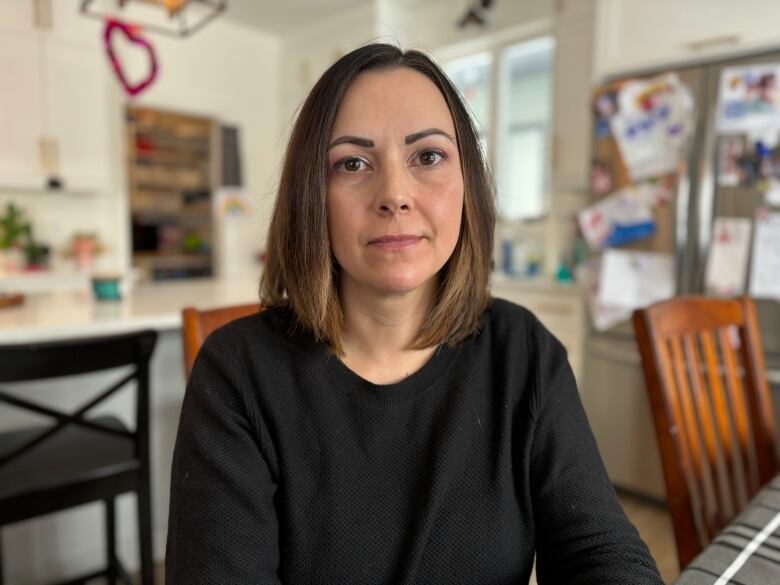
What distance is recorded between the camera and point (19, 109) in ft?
10.9

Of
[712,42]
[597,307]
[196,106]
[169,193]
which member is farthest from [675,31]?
[169,193]

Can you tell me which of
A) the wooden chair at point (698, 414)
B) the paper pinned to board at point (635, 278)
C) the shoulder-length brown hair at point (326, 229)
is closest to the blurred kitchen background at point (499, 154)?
the paper pinned to board at point (635, 278)

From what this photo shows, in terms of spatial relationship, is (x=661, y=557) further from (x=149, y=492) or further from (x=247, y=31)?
(x=247, y=31)

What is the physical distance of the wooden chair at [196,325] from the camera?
0.99 m

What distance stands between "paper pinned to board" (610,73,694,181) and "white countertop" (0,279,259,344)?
172 cm

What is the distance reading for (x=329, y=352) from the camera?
830mm

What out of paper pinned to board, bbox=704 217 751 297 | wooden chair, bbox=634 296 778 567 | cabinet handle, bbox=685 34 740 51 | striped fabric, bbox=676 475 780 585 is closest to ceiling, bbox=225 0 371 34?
cabinet handle, bbox=685 34 740 51

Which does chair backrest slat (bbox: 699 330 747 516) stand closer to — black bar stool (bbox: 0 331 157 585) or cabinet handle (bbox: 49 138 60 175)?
black bar stool (bbox: 0 331 157 585)

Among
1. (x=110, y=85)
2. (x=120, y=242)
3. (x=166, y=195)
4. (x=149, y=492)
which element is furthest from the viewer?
(x=166, y=195)

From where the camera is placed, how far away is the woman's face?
0.78 metres

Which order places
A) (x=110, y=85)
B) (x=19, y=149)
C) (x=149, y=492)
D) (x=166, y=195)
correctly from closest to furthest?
(x=149, y=492)
(x=19, y=149)
(x=110, y=85)
(x=166, y=195)

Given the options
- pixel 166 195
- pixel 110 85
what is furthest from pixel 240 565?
pixel 166 195

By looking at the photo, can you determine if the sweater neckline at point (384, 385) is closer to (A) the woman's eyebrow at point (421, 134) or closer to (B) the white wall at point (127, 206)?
(A) the woman's eyebrow at point (421, 134)

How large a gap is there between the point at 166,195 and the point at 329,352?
5883mm
